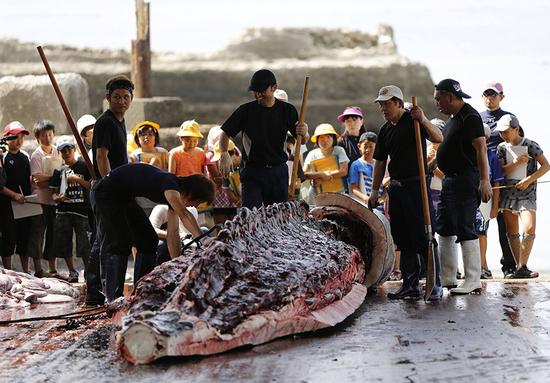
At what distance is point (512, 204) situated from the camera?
13891 mm

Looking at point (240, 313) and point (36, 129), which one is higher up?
point (36, 129)

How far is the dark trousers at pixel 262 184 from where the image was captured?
12.1 m

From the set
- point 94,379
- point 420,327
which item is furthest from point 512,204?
point 94,379

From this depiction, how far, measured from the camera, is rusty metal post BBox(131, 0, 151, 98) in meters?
20.7

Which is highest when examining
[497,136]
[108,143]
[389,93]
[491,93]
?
[389,93]

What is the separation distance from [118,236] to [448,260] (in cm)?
309

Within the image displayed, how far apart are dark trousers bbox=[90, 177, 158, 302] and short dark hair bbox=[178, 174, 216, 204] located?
80 centimetres

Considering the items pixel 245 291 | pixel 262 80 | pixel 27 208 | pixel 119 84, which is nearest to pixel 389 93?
pixel 262 80

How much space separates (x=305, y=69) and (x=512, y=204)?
13.6 metres

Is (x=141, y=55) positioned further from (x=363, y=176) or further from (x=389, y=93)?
(x=389, y=93)

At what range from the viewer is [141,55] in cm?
2083

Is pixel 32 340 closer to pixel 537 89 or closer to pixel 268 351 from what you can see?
pixel 268 351

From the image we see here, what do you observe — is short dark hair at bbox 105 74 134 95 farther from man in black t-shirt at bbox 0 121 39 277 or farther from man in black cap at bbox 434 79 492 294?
man in black t-shirt at bbox 0 121 39 277

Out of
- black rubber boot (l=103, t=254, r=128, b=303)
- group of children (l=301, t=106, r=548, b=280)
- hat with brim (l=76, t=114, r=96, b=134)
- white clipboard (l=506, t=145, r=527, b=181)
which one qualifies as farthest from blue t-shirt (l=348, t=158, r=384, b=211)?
black rubber boot (l=103, t=254, r=128, b=303)
